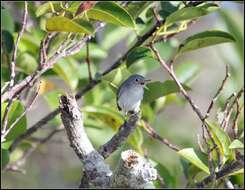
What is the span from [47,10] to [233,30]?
81cm

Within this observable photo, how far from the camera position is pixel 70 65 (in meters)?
2.12

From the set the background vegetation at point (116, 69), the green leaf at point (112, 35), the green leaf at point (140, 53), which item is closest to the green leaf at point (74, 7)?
the background vegetation at point (116, 69)

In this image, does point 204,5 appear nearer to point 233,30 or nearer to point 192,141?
point 233,30

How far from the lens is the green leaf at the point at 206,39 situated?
5.92 feet

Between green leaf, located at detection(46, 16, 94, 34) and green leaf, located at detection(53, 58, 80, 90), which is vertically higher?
green leaf, located at detection(46, 16, 94, 34)

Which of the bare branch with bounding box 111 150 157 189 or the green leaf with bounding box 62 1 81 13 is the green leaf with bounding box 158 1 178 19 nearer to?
the green leaf with bounding box 62 1 81 13

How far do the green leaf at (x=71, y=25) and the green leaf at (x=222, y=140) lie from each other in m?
0.35

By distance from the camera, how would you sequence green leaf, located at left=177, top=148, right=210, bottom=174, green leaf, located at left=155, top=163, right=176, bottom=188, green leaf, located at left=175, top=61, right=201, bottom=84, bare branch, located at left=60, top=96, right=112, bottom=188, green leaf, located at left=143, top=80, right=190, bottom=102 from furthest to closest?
green leaf, located at left=175, top=61, right=201, bottom=84 → green leaf, located at left=155, top=163, right=176, bottom=188 → green leaf, located at left=143, top=80, right=190, bottom=102 → green leaf, located at left=177, top=148, right=210, bottom=174 → bare branch, located at left=60, top=96, right=112, bottom=188

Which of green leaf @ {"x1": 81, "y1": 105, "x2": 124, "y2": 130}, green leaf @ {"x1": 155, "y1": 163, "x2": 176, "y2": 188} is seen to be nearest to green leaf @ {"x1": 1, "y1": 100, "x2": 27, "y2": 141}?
green leaf @ {"x1": 81, "y1": 105, "x2": 124, "y2": 130}

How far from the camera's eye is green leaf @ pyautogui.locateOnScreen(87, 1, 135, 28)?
5.42 ft

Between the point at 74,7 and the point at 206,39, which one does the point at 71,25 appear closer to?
the point at 74,7

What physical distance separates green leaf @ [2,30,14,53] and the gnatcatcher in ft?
1.66

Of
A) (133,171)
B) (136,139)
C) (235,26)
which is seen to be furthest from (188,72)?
(133,171)

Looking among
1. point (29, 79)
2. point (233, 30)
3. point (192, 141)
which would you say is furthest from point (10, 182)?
point (29, 79)
